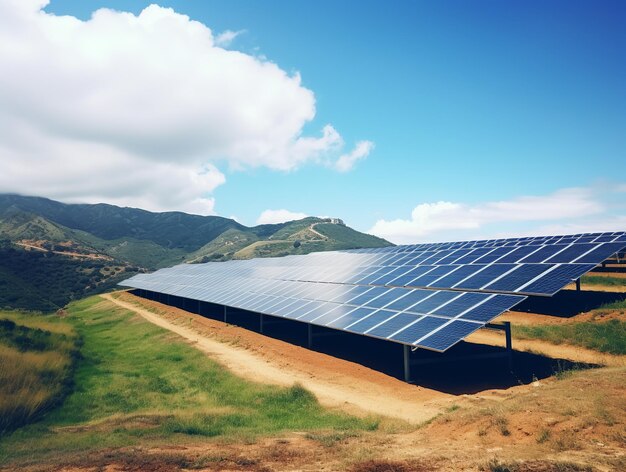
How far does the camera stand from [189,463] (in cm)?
984

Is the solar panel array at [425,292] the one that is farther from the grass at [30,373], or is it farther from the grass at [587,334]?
the grass at [30,373]

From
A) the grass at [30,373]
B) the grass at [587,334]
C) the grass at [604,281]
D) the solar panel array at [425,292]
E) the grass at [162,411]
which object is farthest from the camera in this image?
the grass at [604,281]

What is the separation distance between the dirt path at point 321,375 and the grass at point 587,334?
1392 centimetres

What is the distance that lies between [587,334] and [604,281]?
72.4ft

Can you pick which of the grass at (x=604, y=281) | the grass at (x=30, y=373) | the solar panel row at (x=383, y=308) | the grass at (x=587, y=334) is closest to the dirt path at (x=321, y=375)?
the solar panel row at (x=383, y=308)

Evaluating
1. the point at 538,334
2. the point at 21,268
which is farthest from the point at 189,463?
the point at 21,268

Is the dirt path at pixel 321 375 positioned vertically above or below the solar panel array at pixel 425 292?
below

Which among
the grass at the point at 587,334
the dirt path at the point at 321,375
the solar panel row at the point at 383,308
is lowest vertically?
the dirt path at the point at 321,375

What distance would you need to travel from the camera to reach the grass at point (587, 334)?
24.1 metres

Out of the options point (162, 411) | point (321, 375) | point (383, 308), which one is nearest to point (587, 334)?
point (383, 308)

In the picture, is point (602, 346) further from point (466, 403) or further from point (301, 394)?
point (301, 394)

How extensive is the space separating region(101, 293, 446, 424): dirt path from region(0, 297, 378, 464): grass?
124cm

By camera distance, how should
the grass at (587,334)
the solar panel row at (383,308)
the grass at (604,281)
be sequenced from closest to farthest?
the solar panel row at (383,308)
the grass at (587,334)
the grass at (604,281)

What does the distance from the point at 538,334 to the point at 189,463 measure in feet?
90.1
